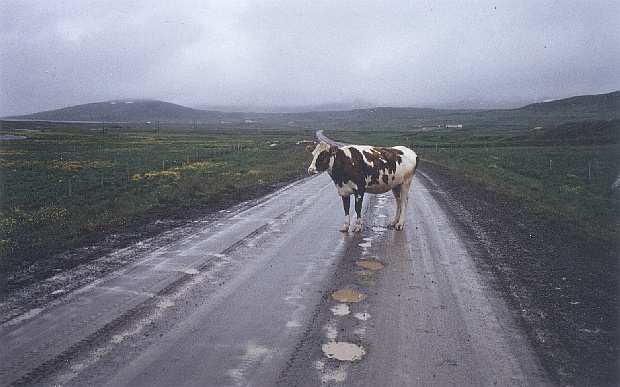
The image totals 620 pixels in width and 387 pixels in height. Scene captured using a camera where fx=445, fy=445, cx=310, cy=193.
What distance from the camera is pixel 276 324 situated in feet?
21.0

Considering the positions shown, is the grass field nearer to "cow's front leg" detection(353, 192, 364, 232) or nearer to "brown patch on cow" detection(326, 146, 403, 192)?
"brown patch on cow" detection(326, 146, 403, 192)

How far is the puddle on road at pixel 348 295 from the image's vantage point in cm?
735

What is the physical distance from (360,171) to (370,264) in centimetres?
418

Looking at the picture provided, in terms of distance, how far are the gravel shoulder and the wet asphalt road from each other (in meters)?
0.40

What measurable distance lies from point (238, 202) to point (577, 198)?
15894 millimetres

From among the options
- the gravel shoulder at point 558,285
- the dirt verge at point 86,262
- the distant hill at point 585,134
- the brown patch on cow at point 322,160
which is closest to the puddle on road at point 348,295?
the gravel shoulder at point 558,285

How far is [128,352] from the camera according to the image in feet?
17.9

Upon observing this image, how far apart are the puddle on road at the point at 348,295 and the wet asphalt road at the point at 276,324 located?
0.37ft

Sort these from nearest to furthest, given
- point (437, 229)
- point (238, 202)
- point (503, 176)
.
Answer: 1. point (437, 229)
2. point (238, 202)
3. point (503, 176)

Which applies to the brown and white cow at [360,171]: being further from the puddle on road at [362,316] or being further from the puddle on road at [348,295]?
the puddle on road at [362,316]

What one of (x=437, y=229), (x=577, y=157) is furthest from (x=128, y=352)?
(x=577, y=157)

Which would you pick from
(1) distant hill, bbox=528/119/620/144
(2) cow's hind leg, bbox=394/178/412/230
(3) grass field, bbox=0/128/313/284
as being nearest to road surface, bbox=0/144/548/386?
(2) cow's hind leg, bbox=394/178/412/230

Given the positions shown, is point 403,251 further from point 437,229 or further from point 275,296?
point 275,296

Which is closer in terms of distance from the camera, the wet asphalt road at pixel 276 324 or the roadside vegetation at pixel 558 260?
the wet asphalt road at pixel 276 324
